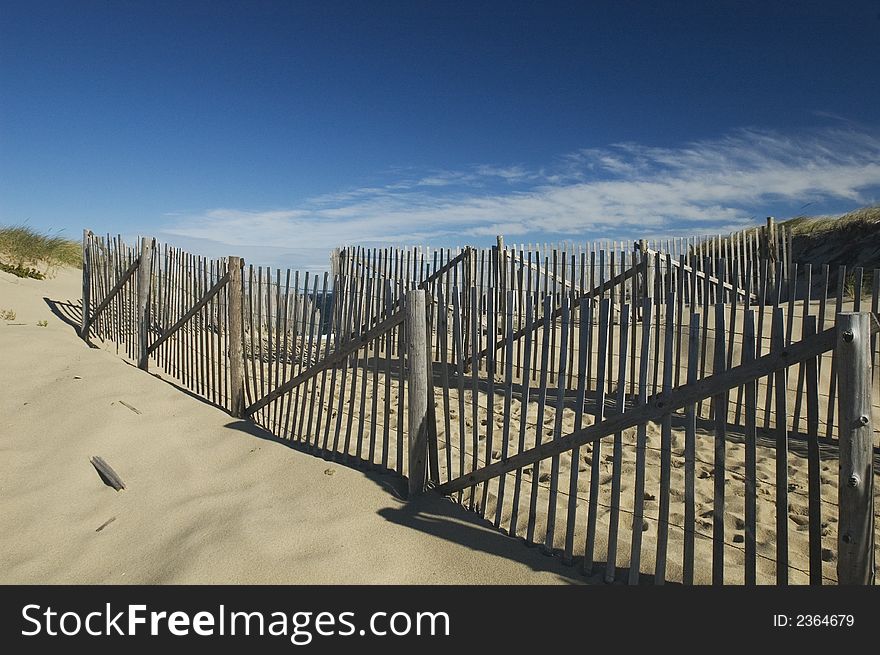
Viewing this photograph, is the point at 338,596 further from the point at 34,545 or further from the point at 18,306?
the point at 18,306

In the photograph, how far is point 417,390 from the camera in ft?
13.0

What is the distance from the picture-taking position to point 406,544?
3.38 meters

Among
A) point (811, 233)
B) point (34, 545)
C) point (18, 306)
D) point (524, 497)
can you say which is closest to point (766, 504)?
point (524, 497)

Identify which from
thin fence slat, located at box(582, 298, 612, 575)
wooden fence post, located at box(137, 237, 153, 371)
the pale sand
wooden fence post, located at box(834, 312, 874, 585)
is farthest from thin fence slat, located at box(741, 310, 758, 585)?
wooden fence post, located at box(137, 237, 153, 371)

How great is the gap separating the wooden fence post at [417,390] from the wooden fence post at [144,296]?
5464mm

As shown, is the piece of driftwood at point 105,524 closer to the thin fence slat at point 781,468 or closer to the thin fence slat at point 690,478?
the thin fence slat at point 690,478

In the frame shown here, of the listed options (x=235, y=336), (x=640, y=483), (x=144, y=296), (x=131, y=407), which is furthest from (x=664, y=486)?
(x=144, y=296)

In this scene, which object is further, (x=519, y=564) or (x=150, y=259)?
(x=150, y=259)

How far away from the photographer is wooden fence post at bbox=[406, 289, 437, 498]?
3.94m

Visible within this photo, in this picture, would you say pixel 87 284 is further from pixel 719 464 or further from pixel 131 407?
pixel 719 464

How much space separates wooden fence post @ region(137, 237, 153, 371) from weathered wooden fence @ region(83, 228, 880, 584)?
0.02 metres

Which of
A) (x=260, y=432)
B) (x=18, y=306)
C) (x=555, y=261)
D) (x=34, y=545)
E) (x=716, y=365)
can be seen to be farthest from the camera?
(x=18, y=306)

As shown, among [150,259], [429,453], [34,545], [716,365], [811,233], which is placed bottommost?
[34,545]

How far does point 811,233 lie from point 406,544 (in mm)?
19586
